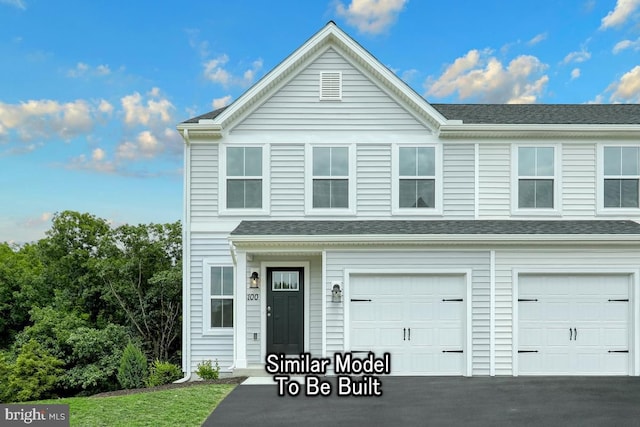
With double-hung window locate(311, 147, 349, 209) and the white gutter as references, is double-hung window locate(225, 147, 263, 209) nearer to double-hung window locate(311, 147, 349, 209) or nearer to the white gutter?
double-hung window locate(311, 147, 349, 209)

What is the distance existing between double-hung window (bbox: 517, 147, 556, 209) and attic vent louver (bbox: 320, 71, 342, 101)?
15.2ft

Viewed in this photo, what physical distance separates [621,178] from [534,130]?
2527 millimetres

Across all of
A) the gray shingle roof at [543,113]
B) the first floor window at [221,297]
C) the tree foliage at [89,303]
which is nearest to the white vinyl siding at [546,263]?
the gray shingle roof at [543,113]

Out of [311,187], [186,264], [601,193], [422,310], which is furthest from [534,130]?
[186,264]

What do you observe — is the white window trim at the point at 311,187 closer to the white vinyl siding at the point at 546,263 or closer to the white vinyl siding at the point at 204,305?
the white vinyl siding at the point at 204,305

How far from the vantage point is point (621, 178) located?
14008mm

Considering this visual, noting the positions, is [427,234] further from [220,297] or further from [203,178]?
[203,178]

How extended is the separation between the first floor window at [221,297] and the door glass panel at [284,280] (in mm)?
1130

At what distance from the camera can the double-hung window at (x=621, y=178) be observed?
551 inches

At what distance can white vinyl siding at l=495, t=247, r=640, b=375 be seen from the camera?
1216 cm

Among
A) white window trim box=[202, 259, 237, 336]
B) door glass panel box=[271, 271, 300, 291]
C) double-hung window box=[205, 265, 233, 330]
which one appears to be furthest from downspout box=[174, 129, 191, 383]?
door glass panel box=[271, 271, 300, 291]

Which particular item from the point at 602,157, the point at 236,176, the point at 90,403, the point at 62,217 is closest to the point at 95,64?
the point at 62,217

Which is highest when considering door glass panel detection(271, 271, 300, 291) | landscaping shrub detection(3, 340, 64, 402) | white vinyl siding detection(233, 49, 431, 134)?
white vinyl siding detection(233, 49, 431, 134)

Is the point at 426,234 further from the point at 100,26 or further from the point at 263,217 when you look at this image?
the point at 100,26
